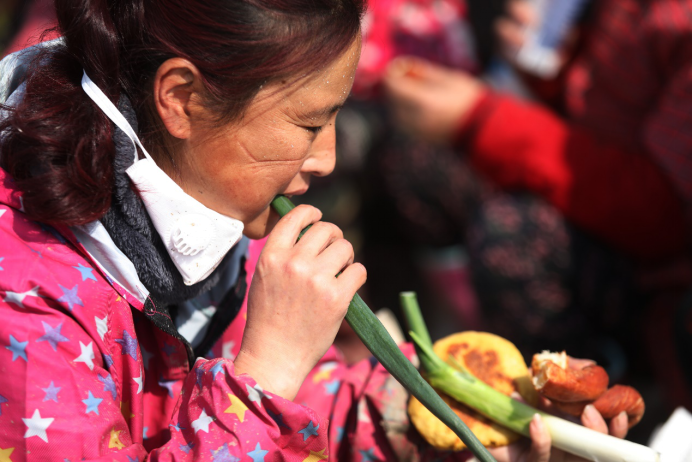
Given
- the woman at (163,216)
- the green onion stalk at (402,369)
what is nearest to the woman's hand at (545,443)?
the green onion stalk at (402,369)

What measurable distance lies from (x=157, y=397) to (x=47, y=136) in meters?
0.60

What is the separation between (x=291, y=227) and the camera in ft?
3.85

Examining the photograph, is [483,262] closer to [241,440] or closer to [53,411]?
[241,440]

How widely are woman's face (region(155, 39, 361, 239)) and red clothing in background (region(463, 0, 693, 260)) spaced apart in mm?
1158

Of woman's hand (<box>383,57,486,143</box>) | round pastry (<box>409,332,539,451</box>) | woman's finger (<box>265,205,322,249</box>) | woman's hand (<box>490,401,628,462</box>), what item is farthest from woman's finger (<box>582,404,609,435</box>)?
woman's hand (<box>383,57,486,143</box>)

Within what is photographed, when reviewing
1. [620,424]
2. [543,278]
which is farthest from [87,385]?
[543,278]

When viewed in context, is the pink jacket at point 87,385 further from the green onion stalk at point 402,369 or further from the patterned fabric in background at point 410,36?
the patterned fabric in background at point 410,36

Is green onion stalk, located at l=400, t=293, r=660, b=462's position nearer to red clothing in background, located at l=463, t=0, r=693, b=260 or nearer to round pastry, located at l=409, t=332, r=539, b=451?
round pastry, located at l=409, t=332, r=539, b=451

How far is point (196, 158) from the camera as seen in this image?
1.17 meters

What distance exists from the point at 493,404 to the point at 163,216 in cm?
75

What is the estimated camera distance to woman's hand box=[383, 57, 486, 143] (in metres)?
2.46

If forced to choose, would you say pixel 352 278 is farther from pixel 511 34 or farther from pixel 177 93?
pixel 511 34

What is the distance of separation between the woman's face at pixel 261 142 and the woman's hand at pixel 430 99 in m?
1.32

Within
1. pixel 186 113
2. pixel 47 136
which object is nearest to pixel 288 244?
pixel 186 113
